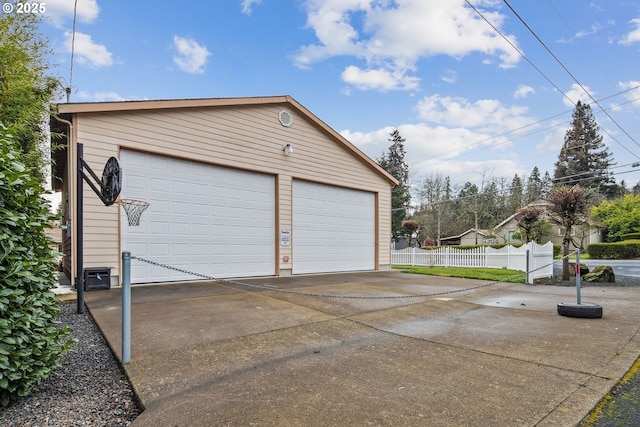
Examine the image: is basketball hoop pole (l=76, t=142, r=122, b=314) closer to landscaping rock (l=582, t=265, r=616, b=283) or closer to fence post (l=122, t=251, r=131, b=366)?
fence post (l=122, t=251, r=131, b=366)

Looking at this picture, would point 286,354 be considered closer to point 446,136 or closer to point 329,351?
point 329,351

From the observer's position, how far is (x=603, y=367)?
2.98m

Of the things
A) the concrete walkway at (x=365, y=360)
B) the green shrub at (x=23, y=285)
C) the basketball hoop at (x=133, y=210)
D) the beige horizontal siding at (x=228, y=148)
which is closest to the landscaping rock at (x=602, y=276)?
the concrete walkway at (x=365, y=360)

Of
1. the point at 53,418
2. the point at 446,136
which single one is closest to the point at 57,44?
the point at 53,418

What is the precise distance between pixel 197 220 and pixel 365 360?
20.4 ft

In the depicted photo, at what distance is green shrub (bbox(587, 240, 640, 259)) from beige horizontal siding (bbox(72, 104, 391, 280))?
2042cm

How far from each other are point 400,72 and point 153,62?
898 centimetres

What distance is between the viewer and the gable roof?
6.68 m

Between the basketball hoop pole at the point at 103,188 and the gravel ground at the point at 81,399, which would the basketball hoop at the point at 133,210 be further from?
the gravel ground at the point at 81,399

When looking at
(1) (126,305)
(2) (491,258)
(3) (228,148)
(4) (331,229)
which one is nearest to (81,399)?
(1) (126,305)

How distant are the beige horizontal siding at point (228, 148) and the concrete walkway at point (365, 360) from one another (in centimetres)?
203

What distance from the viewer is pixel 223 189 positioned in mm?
8781

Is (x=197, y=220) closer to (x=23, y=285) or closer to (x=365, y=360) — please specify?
(x=23, y=285)

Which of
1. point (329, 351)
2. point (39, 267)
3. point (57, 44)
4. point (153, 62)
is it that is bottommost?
point (329, 351)
